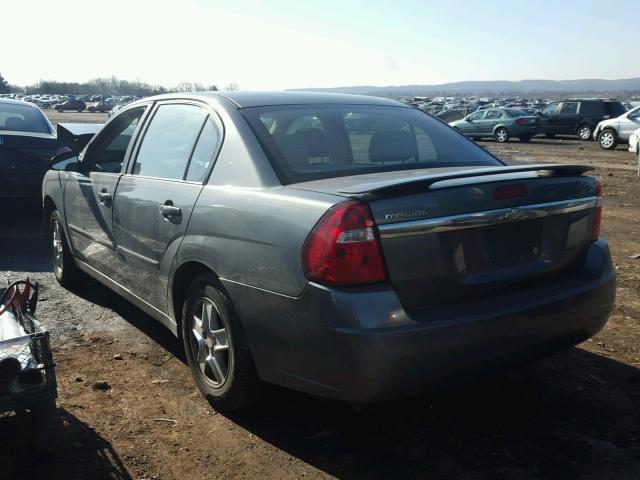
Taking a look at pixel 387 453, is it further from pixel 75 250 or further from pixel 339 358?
pixel 75 250

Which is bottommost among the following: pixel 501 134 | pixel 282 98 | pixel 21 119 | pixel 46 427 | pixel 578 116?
pixel 501 134

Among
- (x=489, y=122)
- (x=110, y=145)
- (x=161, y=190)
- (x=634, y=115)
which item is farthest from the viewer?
(x=489, y=122)

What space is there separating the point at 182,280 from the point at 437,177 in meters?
1.60

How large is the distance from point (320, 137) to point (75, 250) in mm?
2776

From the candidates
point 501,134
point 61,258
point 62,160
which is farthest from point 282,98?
point 501,134

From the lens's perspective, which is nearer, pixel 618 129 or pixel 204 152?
pixel 204 152

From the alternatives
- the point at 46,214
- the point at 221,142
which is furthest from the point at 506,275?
the point at 46,214

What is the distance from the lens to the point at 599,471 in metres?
2.76

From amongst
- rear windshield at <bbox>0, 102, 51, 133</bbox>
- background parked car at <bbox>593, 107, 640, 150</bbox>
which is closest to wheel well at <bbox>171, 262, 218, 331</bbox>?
rear windshield at <bbox>0, 102, 51, 133</bbox>

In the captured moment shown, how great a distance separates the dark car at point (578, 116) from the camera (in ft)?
86.8

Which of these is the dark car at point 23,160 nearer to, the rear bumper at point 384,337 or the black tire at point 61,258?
the black tire at point 61,258

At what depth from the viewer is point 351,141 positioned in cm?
365

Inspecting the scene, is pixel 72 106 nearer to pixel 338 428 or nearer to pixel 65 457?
pixel 65 457

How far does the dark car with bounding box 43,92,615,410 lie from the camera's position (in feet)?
8.57
